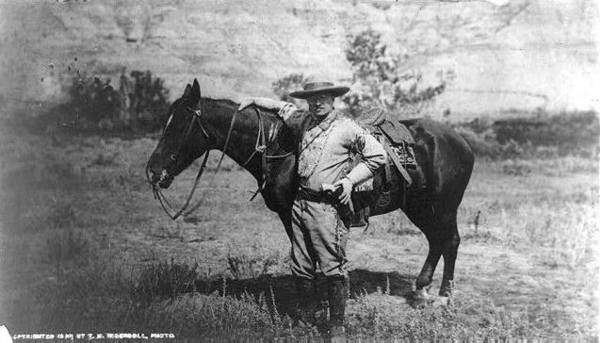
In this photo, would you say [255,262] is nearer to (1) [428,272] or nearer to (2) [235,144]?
(2) [235,144]

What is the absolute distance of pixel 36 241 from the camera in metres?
5.83

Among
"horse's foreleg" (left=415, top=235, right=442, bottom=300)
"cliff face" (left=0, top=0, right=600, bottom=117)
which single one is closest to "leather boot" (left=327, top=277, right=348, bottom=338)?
"horse's foreleg" (left=415, top=235, right=442, bottom=300)

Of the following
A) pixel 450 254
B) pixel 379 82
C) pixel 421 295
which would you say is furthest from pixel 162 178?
pixel 379 82

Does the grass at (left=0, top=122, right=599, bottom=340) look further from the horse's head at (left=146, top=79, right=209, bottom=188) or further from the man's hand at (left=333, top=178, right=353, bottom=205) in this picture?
the man's hand at (left=333, top=178, right=353, bottom=205)

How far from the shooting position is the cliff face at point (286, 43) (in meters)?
5.91

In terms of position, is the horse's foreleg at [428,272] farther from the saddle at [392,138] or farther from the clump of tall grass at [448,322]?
the saddle at [392,138]

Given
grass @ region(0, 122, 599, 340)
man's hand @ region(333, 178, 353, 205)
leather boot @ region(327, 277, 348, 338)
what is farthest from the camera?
grass @ region(0, 122, 599, 340)

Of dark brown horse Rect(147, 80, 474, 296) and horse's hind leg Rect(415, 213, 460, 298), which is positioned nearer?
dark brown horse Rect(147, 80, 474, 296)

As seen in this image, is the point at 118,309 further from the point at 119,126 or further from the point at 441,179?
the point at 441,179

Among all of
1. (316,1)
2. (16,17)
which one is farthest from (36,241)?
(316,1)

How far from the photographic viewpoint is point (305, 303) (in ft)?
15.0

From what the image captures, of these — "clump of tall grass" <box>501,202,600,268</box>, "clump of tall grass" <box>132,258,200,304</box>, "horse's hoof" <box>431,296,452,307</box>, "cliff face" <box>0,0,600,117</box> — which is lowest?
"horse's hoof" <box>431,296,452,307</box>

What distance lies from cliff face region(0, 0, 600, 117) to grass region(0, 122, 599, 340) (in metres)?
0.84

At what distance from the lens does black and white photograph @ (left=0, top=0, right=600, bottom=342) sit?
495cm
